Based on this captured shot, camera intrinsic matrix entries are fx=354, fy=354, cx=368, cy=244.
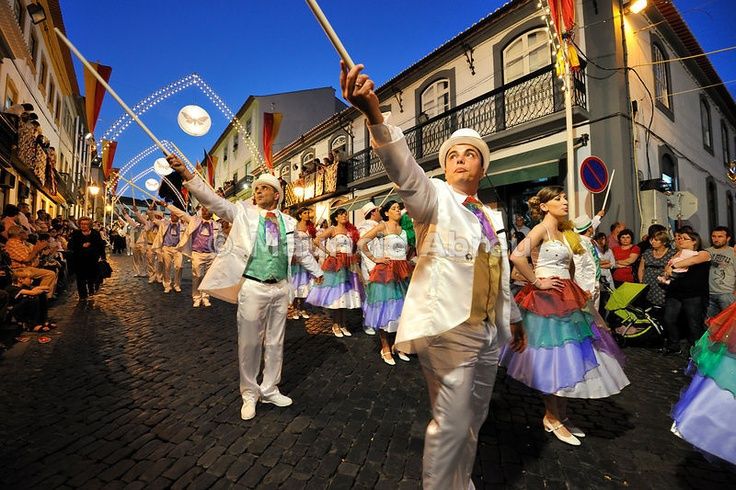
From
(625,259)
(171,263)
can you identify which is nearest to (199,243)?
(171,263)

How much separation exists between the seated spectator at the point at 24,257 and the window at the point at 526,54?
13608 mm

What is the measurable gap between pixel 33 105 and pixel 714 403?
22256mm

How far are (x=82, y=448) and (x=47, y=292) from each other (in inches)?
205

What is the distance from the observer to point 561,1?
279 inches

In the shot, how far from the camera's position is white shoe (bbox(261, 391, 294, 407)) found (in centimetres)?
344

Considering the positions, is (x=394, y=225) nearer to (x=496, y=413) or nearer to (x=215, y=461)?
(x=496, y=413)

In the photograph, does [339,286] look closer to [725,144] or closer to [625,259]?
[625,259]

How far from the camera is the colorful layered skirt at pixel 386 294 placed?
16.5 feet

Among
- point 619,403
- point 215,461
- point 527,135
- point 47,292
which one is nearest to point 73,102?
point 47,292

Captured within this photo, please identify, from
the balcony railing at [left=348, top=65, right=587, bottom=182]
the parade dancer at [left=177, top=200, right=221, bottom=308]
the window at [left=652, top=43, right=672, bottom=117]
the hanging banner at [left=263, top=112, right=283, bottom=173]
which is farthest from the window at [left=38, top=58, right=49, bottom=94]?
the window at [left=652, top=43, right=672, bottom=117]

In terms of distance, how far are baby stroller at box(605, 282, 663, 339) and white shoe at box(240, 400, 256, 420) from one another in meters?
5.51

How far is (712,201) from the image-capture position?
14961 millimetres

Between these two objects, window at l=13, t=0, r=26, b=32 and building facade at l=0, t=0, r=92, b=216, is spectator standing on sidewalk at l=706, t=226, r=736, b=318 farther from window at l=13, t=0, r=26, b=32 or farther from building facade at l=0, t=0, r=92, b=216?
window at l=13, t=0, r=26, b=32

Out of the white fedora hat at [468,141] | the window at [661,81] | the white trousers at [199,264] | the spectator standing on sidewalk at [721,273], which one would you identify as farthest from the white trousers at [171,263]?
the window at [661,81]
